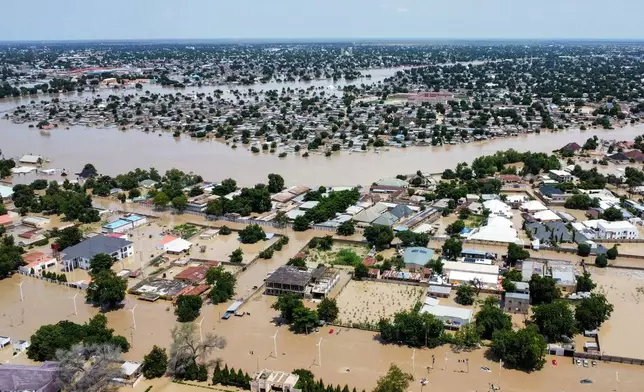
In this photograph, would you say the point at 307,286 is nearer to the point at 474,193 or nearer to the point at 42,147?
the point at 474,193

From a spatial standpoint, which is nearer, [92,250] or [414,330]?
[414,330]

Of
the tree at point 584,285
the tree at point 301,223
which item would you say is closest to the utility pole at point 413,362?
the tree at point 584,285

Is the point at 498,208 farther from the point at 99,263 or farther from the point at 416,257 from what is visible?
the point at 99,263

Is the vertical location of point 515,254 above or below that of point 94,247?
above

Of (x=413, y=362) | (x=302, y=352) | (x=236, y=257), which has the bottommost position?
(x=302, y=352)

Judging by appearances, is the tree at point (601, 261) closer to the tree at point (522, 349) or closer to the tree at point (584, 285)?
the tree at point (584, 285)

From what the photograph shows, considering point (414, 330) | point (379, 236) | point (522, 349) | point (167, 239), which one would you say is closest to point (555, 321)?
point (522, 349)

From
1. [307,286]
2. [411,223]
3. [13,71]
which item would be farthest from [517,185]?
[13,71]
